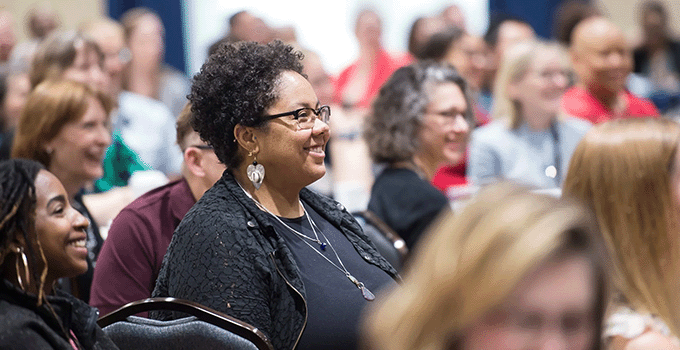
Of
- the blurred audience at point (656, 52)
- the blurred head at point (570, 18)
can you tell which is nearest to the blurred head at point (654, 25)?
the blurred audience at point (656, 52)

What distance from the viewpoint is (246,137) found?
2.21m

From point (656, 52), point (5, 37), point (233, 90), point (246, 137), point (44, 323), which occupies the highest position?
point (233, 90)

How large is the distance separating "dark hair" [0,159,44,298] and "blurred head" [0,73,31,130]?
277cm

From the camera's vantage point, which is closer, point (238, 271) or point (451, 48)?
point (238, 271)

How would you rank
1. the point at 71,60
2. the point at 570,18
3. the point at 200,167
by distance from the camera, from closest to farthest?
the point at 200,167, the point at 71,60, the point at 570,18

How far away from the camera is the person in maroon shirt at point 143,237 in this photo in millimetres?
2408

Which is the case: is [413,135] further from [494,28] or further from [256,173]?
[494,28]

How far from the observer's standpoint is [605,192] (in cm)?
169

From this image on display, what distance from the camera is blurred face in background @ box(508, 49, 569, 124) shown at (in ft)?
14.5

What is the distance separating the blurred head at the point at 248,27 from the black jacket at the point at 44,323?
124 inches

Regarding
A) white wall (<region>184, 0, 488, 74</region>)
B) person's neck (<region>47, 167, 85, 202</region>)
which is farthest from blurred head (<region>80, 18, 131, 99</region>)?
white wall (<region>184, 0, 488, 74</region>)

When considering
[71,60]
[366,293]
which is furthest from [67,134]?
[366,293]

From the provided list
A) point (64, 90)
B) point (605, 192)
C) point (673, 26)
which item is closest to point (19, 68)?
point (64, 90)

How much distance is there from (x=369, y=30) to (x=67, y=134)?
352 centimetres
